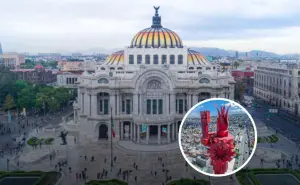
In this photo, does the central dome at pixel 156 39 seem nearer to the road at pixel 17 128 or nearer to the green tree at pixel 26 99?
the road at pixel 17 128

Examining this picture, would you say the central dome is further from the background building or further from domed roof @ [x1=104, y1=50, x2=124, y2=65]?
the background building

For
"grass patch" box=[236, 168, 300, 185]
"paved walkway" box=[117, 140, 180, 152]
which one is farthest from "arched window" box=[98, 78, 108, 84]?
"grass patch" box=[236, 168, 300, 185]

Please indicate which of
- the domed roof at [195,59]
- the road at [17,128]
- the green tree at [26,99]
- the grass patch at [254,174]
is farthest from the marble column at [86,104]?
the green tree at [26,99]

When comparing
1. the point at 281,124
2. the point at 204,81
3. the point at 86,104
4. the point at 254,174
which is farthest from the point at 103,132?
the point at 281,124

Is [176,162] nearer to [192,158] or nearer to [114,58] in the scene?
[192,158]

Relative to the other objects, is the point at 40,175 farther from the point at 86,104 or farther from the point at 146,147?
the point at 86,104

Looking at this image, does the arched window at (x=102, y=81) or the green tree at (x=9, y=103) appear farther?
the green tree at (x=9, y=103)
